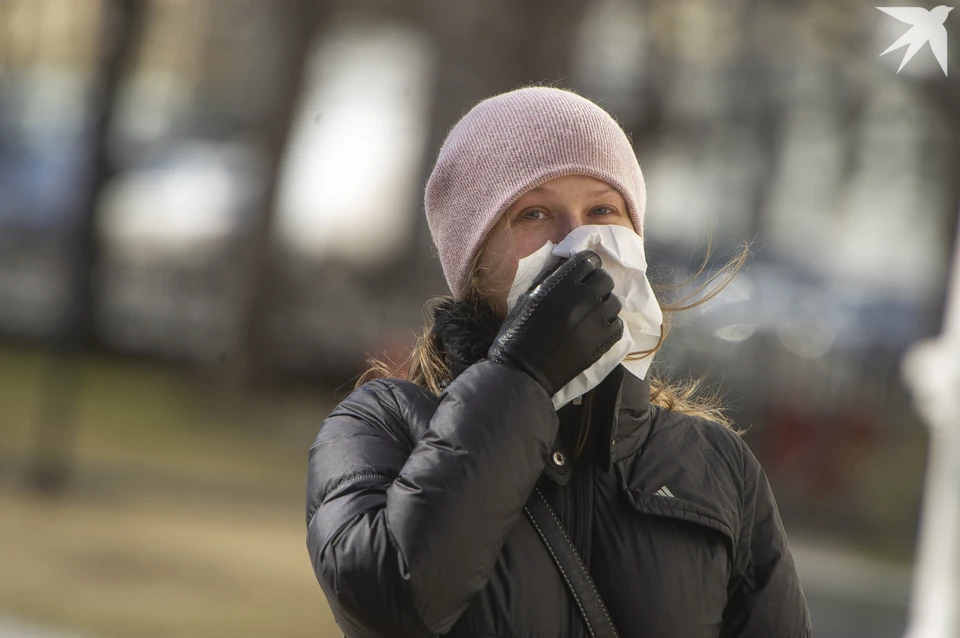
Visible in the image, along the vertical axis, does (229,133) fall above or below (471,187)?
above

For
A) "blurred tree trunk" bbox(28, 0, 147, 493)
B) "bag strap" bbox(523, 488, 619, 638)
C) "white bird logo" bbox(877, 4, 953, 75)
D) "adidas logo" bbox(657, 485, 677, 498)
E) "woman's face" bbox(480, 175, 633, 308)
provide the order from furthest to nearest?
"blurred tree trunk" bbox(28, 0, 147, 493) < "white bird logo" bbox(877, 4, 953, 75) < "woman's face" bbox(480, 175, 633, 308) < "adidas logo" bbox(657, 485, 677, 498) < "bag strap" bbox(523, 488, 619, 638)

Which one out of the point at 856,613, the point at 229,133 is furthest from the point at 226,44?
the point at 856,613

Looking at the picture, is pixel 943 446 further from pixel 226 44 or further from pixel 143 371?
pixel 226 44

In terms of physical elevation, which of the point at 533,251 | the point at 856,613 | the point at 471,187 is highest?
the point at 856,613

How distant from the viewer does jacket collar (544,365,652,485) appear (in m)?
1.71

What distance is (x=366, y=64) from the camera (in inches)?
633

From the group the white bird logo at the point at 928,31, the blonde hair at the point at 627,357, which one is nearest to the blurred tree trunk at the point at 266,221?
the white bird logo at the point at 928,31

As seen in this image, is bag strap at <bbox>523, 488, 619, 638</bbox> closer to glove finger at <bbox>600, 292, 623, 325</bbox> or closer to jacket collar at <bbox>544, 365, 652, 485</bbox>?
jacket collar at <bbox>544, 365, 652, 485</bbox>

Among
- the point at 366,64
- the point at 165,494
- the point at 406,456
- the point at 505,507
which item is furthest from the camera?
the point at 366,64

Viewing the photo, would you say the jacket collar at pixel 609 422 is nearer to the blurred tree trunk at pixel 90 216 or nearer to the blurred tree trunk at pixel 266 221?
the blurred tree trunk at pixel 90 216

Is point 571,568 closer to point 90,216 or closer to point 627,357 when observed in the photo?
point 627,357

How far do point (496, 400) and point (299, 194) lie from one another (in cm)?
1638

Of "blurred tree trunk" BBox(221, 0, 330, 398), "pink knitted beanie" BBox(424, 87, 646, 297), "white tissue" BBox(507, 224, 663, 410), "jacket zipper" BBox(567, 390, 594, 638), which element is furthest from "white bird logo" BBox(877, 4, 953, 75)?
"blurred tree trunk" BBox(221, 0, 330, 398)

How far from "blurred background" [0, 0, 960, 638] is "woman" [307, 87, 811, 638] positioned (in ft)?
15.4
